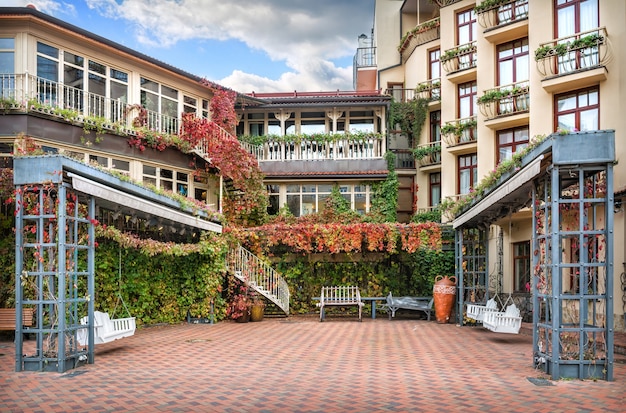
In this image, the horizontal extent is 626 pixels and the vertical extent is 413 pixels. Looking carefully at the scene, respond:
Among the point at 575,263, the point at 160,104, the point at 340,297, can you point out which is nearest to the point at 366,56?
the point at 160,104

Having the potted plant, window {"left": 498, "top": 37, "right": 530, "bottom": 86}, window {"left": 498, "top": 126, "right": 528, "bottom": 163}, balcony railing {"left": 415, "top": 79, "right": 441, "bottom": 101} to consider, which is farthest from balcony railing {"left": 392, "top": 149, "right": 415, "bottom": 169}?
the potted plant

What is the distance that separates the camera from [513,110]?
64.7ft

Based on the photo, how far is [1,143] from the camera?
624 inches

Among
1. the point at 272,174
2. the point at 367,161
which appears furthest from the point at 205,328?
the point at 367,161

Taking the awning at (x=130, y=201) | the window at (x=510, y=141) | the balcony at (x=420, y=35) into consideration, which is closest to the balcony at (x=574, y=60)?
the window at (x=510, y=141)

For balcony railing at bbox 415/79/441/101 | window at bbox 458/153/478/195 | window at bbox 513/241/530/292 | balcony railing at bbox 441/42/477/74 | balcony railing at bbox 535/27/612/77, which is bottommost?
window at bbox 513/241/530/292

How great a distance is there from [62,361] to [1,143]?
898 cm

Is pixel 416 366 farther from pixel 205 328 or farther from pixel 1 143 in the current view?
pixel 1 143

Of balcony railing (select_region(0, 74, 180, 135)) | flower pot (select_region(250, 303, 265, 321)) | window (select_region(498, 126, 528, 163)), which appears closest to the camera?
balcony railing (select_region(0, 74, 180, 135))

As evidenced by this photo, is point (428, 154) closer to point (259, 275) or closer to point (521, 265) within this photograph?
point (521, 265)

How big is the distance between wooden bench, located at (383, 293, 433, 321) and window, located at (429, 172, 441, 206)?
7.24 m

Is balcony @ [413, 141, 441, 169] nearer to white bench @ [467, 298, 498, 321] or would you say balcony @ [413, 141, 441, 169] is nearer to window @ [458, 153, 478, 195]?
window @ [458, 153, 478, 195]

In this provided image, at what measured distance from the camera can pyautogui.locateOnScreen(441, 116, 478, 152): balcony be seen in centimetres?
2242

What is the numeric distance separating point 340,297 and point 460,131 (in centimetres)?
832
